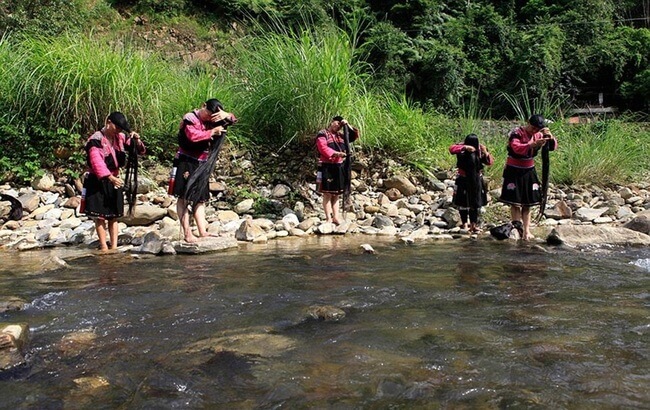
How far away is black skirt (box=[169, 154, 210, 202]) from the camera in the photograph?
5645 millimetres

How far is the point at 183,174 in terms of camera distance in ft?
18.6

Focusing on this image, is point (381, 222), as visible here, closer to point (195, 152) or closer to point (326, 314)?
point (195, 152)

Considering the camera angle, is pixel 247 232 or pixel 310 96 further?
pixel 310 96

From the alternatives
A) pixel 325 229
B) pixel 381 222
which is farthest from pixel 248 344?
pixel 381 222

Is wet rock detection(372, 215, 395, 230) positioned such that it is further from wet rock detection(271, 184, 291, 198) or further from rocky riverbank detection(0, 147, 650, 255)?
wet rock detection(271, 184, 291, 198)

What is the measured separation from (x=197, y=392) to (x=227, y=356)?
0.37 meters

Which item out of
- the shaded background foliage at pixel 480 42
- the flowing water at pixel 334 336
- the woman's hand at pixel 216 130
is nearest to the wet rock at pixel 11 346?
the flowing water at pixel 334 336

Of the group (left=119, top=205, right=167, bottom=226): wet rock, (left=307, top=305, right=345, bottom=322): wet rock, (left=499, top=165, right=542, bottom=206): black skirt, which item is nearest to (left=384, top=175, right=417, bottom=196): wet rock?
(left=499, top=165, right=542, bottom=206): black skirt

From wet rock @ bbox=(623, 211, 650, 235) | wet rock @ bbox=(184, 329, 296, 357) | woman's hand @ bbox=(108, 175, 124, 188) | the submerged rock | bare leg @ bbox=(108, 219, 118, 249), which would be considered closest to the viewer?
wet rock @ bbox=(184, 329, 296, 357)

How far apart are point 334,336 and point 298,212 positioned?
474 centimetres

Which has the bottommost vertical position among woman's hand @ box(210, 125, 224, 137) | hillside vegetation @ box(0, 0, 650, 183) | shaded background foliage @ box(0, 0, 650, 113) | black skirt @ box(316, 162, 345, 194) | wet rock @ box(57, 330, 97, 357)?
wet rock @ box(57, 330, 97, 357)

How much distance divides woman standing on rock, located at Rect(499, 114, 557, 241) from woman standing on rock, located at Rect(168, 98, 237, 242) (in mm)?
3073

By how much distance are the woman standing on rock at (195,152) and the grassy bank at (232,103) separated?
8.78 ft

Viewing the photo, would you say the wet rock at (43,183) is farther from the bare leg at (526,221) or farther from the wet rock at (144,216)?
the bare leg at (526,221)
